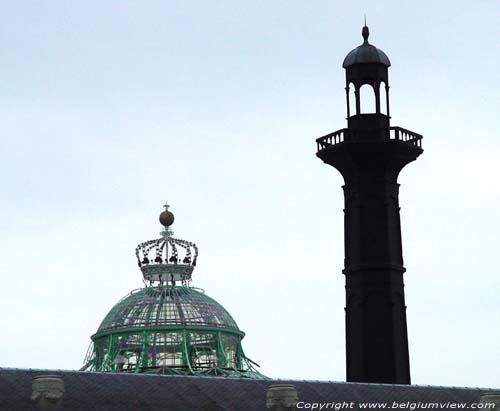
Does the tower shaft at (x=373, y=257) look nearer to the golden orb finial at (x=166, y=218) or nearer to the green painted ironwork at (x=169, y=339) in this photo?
the green painted ironwork at (x=169, y=339)

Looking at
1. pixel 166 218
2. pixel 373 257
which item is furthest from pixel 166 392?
pixel 166 218

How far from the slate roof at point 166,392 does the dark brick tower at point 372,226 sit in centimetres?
1309

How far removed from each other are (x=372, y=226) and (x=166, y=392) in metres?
28.0

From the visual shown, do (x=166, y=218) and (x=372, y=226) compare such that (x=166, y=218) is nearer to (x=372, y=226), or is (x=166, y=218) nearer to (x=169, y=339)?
(x=169, y=339)

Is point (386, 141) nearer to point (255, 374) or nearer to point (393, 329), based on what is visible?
point (393, 329)

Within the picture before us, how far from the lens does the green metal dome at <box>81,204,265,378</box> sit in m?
121

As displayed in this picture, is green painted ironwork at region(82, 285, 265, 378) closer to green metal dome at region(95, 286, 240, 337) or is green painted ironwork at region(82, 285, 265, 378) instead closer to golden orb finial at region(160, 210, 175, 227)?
green metal dome at region(95, 286, 240, 337)

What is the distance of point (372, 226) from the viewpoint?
111000 mm

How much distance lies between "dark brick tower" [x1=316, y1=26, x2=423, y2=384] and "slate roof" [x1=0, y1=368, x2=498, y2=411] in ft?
43.0

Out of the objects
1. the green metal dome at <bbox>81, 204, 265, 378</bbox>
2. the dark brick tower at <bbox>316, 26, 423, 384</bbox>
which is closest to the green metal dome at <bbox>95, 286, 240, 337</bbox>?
the green metal dome at <bbox>81, 204, 265, 378</bbox>

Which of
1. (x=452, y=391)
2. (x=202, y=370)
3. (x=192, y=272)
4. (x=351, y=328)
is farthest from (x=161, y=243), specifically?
(x=452, y=391)

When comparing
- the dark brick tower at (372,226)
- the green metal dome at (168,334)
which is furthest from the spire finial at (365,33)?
the green metal dome at (168,334)

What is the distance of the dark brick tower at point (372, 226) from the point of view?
109 meters

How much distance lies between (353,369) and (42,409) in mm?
33951
